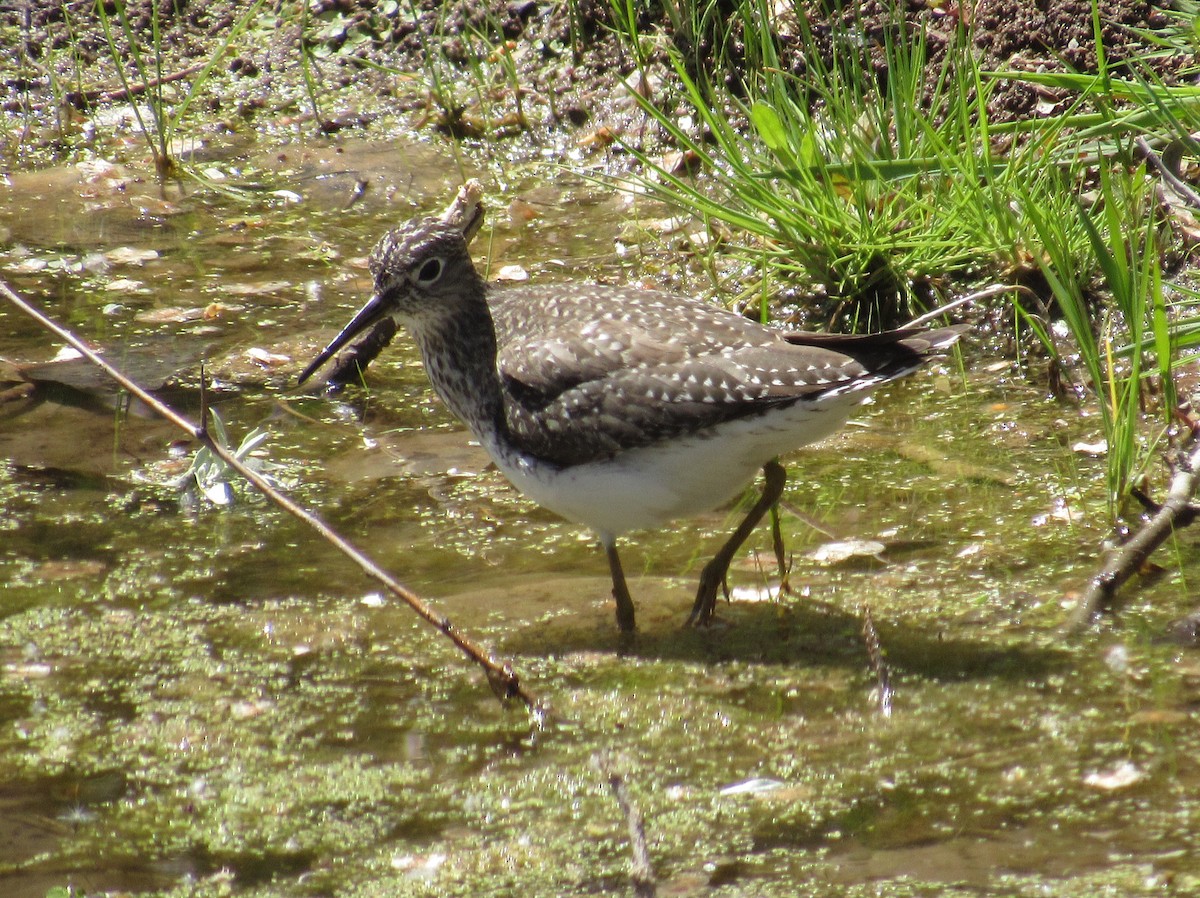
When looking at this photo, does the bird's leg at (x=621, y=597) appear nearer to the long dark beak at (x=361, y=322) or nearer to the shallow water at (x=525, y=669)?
the shallow water at (x=525, y=669)

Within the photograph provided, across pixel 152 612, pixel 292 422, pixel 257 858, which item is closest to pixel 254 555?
pixel 152 612

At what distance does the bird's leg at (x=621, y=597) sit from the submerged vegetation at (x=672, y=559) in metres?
0.07

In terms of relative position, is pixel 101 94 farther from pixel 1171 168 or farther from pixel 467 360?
pixel 1171 168

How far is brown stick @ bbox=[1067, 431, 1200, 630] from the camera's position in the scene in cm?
390

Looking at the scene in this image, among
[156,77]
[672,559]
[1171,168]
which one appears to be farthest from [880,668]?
[156,77]

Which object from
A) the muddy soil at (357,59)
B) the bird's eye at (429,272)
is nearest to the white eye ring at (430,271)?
the bird's eye at (429,272)

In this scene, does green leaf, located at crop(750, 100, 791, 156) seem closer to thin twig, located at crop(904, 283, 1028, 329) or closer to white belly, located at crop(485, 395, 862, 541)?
thin twig, located at crop(904, 283, 1028, 329)

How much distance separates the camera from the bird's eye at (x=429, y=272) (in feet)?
14.7

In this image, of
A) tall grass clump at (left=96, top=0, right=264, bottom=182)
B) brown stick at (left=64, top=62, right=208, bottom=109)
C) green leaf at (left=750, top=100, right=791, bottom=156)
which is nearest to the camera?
green leaf at (left=750, top=100, right=791, bottom=156)

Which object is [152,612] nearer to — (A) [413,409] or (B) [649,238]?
(A) [413,409]

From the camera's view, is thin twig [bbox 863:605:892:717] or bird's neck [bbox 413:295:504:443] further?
bird's neck [bbox 413:295:504:443]

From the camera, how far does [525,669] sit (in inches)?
161

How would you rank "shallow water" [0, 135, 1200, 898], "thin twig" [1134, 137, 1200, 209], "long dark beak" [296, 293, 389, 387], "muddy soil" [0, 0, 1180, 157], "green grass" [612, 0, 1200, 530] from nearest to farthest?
"shallow water" [0, 135, 1200, 898]
"thin twig" [1134, 137, 1200, 209]
"long dark beak" [296, 293, 389, 387]
"green grass" [612, 0, 1200, 530]
"muddy soil" [0, 0, 1180, 157]

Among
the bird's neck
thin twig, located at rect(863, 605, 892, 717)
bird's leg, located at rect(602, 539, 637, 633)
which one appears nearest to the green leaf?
the bird's neck
